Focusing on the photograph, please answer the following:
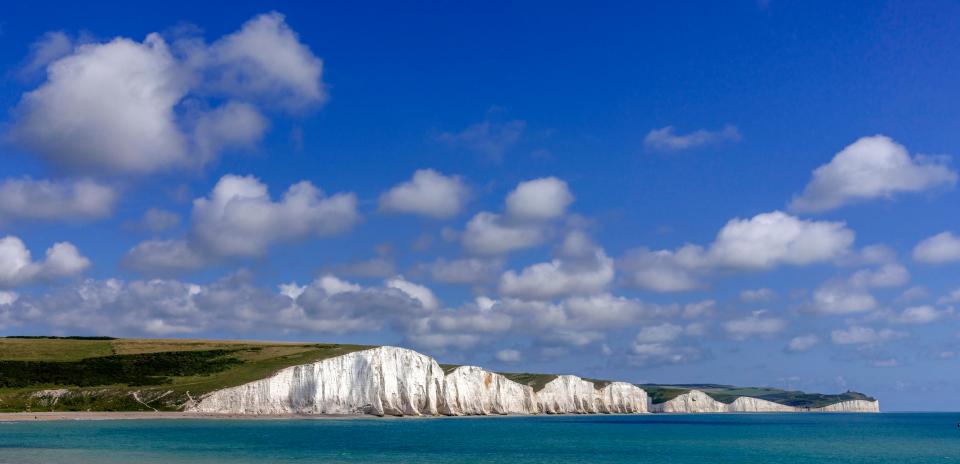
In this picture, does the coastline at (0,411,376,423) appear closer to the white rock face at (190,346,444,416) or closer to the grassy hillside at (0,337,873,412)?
the white rock face at (190,346,444,416)

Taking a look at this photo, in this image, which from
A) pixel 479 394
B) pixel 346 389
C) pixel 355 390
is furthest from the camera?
pixel 479 394

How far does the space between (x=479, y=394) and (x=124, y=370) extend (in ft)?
243

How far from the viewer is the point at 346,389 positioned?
131m

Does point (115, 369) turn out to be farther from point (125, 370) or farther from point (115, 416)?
point (115, 416)

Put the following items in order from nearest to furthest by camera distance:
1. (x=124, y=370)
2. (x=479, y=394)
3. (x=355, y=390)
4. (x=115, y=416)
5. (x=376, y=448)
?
(x=376, y=448), (x=115, y=416), (x=124, y=370), (x=355, y=390), (x=479, y=394)

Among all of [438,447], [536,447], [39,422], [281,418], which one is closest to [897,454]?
[536,447]

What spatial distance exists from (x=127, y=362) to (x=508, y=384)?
87.0 meters

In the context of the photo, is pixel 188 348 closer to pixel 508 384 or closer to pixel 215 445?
pixel 508 384

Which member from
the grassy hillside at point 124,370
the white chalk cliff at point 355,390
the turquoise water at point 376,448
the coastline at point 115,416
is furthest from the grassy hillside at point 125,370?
the turquoise water at point 376,448

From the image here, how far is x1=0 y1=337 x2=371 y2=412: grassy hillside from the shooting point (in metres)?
113

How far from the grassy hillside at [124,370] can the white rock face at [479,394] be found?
2711 centimetres

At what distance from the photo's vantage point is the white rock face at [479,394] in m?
160

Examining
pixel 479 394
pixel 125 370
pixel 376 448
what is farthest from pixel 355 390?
pixel 376 448

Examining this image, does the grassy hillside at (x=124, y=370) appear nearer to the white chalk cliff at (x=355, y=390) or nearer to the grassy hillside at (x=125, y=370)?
the grassy hillside at (x=125, y=370)
